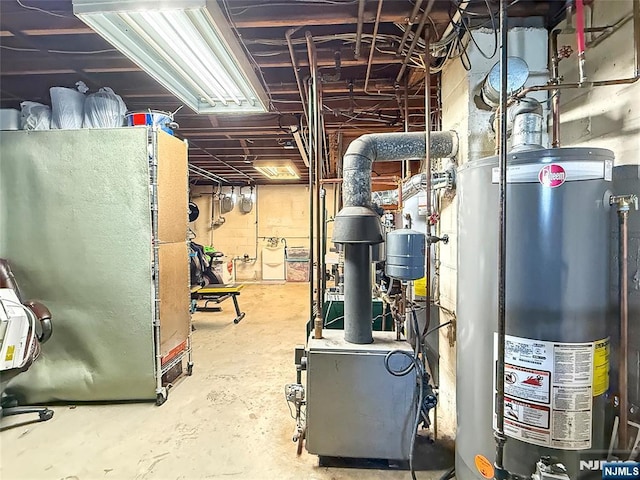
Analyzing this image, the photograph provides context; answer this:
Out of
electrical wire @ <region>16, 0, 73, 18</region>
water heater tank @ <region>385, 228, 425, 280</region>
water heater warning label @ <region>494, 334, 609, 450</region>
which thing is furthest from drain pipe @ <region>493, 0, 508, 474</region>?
electrical wire @ <region>16, 0, 73, 18</region>

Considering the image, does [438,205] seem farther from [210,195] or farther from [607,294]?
[210,195]

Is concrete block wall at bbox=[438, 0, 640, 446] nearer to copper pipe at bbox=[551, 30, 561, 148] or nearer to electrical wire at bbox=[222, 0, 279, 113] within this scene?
copper pipe at bbox=[551, 30, 561, 148]

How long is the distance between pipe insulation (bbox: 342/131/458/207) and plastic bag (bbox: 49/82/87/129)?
6.77 ft

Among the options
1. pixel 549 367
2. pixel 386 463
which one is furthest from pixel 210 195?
pixel 549 367

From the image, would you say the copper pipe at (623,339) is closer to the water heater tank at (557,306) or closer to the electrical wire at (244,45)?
the water heater tank at (557,306)

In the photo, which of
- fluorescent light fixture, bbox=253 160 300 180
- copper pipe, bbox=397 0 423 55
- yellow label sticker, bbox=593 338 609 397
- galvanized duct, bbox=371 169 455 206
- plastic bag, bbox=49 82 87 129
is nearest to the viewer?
yellow label sticker, bbox=593 338 609 397

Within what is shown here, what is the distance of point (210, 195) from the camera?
9031mm

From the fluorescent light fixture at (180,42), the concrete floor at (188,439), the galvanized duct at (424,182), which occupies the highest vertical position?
the fluorescent light fixture at (180,42)

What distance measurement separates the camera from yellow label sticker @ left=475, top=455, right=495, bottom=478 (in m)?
1.32

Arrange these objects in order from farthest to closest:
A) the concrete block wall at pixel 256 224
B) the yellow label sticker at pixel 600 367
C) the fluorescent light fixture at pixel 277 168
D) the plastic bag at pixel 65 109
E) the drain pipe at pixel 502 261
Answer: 1. the concrete block wall at pixel 256 224
2. the fluorescent light fixture at pixel 277 168
3. the plastic bag at pixel 65 109
4. the yellow label sticker at pixel 600 367
5. the drain pipe at pixel 502 261

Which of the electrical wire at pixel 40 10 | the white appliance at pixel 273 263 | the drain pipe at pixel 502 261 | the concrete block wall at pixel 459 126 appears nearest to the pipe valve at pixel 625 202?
the drain pipe at pixel 502 261

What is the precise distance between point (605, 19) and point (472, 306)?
1363 mm

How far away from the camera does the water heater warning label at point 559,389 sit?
116 cm

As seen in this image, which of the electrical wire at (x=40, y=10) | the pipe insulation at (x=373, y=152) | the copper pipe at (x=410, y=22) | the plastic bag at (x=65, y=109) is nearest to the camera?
the copper pipe at (x=410, y=22)
